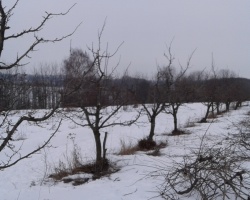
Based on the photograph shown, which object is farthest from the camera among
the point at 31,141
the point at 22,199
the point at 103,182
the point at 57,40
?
the point at 31,141

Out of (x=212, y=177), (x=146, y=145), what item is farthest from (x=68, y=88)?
(x=146, y=145)

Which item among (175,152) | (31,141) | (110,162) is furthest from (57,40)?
Result: (31,141)

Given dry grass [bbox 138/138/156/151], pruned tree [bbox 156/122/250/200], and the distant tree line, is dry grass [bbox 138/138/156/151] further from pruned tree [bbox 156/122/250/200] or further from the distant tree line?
pruned tree [bbox 156/122/250/200]

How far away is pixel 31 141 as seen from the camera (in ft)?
50.4

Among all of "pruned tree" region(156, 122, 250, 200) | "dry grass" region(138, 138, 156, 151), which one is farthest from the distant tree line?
"pruned tree" region(156, 122, 250, 200)

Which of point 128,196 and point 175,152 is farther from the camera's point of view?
point 175,152

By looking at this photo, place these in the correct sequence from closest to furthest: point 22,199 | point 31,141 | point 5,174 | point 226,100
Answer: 1. point 22,199
2. point 5,174
3. point 31,141
4. point 226,100

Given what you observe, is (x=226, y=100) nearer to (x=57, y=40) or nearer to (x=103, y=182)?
(x=103, y=182)

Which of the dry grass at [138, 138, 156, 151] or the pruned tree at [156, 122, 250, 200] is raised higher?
the pruned tree at [156, 122, 250, 200]

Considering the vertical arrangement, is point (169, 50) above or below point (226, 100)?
above

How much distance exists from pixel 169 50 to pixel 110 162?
189 inches

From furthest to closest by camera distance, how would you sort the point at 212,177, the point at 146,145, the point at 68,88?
the point at 146,145, the point at 212,177, the point at 68,88

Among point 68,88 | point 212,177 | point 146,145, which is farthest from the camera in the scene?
point 146,145

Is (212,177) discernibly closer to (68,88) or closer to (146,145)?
(68,88)
